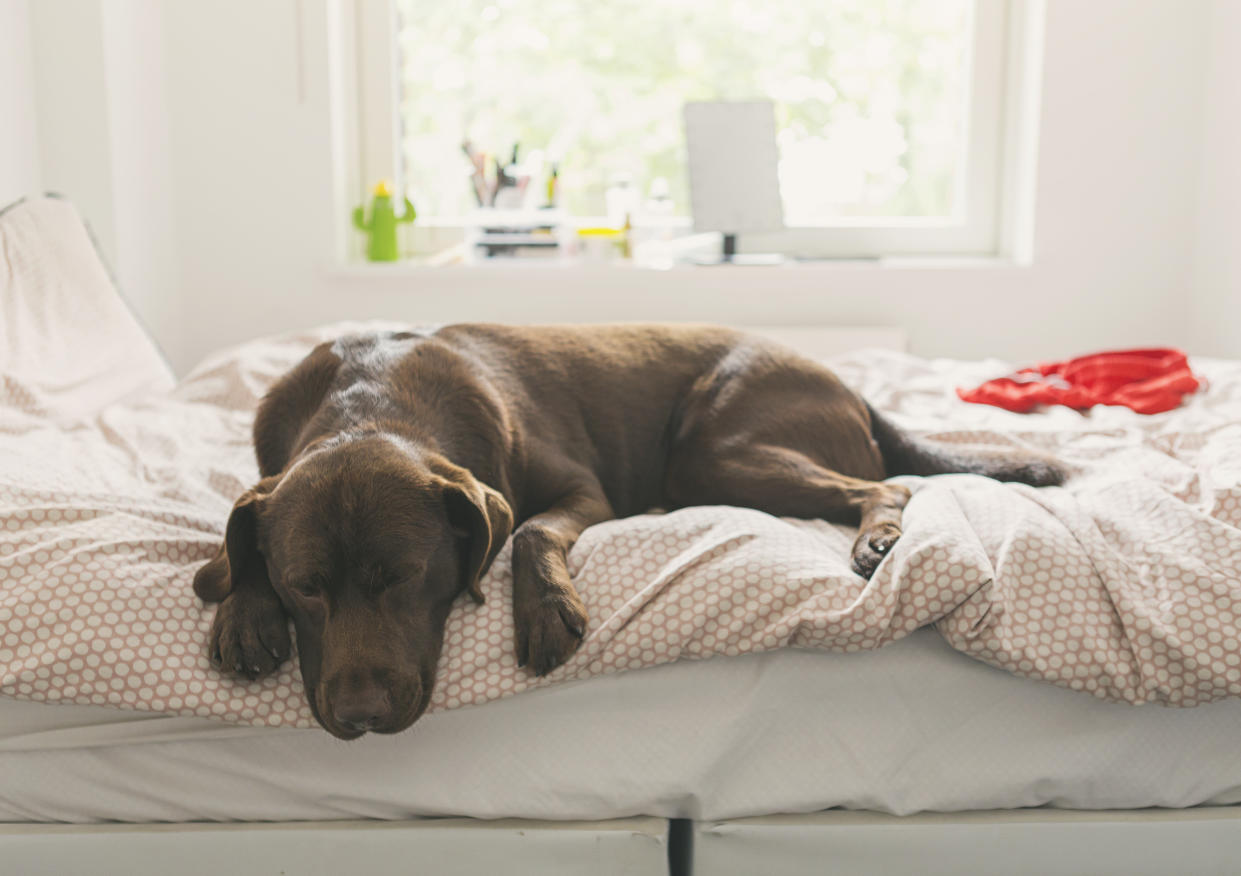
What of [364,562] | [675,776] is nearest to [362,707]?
[364,562]

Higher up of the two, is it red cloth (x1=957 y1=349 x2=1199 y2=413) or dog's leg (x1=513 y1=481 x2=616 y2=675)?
red cloth (x1=957 y1=349 x2=1199 y2=413)

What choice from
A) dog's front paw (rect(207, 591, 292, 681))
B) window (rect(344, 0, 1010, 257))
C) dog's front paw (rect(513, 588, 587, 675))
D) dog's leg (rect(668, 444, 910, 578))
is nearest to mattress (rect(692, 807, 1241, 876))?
dog's front paw (rect(513, 588, 587, 675))

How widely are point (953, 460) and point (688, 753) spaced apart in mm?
806

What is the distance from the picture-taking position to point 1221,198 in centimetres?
352

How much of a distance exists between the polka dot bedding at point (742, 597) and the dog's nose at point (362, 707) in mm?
124

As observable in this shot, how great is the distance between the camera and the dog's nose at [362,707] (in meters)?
1.15

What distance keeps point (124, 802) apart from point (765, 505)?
0.96 meters

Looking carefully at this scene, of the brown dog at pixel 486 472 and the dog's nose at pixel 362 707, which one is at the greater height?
the brown dog at pixel 486 472

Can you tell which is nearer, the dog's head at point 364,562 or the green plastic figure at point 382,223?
the dog's head at point 364,562

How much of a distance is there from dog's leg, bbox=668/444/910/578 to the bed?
12.4 inches

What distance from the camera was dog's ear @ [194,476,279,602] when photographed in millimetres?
1287

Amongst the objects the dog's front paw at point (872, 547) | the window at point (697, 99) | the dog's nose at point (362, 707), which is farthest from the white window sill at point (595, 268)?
the dog's nose at point (362, 707)

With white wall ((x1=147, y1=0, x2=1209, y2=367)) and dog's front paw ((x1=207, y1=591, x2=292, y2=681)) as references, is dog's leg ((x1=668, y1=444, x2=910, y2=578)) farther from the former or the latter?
white wall ((x1=147, y1=0, x2=1209, y2=367))

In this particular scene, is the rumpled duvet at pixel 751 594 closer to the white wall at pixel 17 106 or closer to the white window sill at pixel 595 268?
the white wall at pixel 17 106
